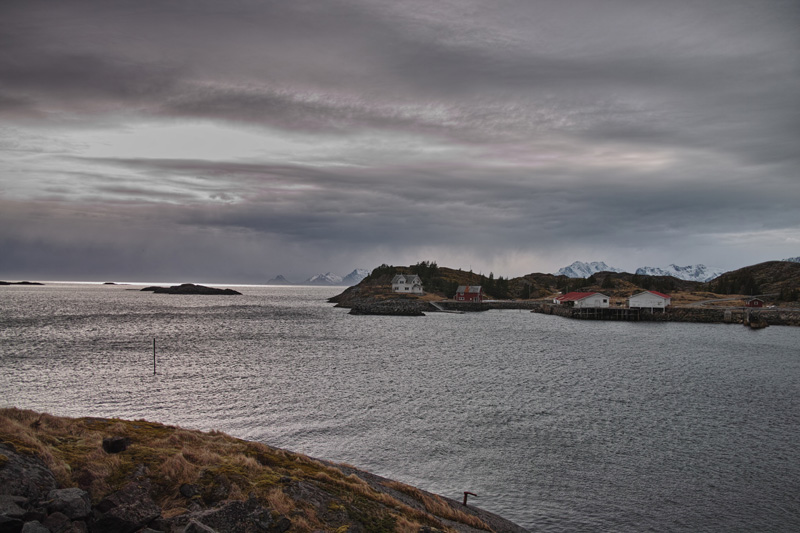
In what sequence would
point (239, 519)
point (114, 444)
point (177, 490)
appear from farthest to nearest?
point (114, 444) < point (177, 490) < point (239, 519)

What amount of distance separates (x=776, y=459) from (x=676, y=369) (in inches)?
1524

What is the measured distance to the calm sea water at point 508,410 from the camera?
25.3m

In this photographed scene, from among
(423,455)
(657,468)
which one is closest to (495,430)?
(423,455)

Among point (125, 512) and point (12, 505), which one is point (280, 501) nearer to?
point (125, 512)

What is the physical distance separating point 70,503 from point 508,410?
1381 inches

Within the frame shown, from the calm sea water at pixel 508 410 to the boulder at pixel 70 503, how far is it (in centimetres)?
1718

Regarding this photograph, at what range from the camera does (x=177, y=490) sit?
51.9 feet

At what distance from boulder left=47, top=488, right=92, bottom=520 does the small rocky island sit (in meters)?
0.03

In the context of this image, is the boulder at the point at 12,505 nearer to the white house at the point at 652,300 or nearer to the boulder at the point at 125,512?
the boulder at the point at 125,512

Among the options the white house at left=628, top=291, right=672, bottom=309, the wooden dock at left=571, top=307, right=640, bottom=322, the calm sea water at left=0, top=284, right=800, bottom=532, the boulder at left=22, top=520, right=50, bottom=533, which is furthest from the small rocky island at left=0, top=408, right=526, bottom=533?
the white house at left=628, top=291, right=672, bottom=309

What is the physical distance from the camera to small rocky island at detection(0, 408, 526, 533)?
12.7 m

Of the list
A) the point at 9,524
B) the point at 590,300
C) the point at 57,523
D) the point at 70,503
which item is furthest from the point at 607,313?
the point at 9,524

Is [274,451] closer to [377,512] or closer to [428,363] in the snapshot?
[377,512]

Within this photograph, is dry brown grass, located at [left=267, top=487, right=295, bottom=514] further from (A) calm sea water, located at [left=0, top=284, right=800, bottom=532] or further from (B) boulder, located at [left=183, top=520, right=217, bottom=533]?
(A) calm sea water, located at [left=0, top=284, right=800, bottom=532]
